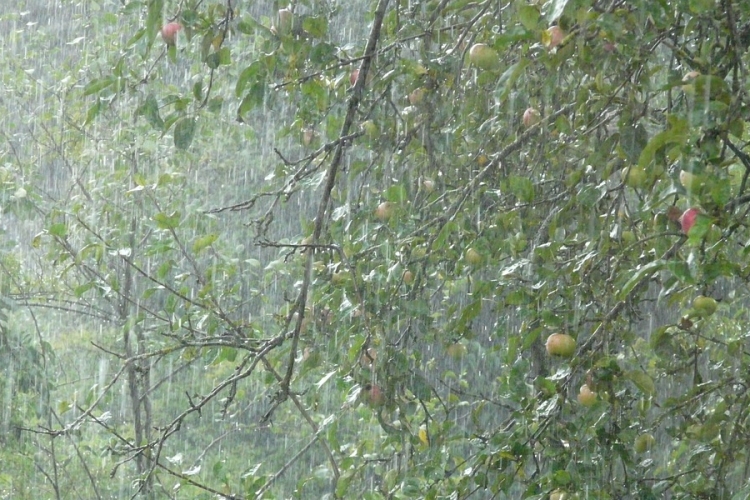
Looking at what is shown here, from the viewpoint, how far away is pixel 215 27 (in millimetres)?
2047

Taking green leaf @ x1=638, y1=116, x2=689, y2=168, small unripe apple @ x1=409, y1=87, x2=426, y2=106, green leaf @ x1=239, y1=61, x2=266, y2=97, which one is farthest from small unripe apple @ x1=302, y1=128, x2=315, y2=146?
green leaf @ x1=638, y1=116, x2=689, y2=168

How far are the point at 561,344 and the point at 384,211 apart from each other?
52 cm

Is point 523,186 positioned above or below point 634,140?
above

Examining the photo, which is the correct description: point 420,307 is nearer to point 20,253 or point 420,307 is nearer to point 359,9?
point 359,9

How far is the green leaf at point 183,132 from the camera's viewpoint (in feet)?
6.64

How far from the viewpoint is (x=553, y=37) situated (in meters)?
1.62

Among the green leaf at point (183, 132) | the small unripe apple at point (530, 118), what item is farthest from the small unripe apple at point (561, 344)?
the green leaf at point (183, 132)

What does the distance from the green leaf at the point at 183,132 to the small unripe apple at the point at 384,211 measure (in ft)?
1.53

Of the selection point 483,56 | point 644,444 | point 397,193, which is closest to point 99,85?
point 397,193

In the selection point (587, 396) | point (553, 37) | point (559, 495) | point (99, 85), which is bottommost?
point (559, 495)

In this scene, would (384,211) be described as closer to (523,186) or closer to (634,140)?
(523,186)

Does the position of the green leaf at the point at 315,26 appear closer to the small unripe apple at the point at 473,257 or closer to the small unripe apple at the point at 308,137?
the small unripe apple at the point at 308,137

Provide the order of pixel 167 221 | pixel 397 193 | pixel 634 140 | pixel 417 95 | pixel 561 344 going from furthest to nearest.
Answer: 1. pixel 167 221
2. pixel 417 95
3. pixel 397 193
4. pixel 561 344
5. pixel 634 140

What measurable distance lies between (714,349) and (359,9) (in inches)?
123
